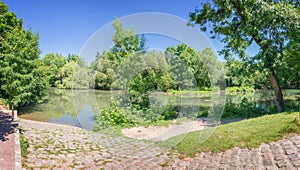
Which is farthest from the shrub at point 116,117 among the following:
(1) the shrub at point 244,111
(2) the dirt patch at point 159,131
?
(1) the shrub at point 244,111

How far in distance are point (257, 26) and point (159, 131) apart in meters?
5.70

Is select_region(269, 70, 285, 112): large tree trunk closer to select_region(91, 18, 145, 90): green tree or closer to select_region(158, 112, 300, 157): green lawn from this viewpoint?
select_region(158, 112, 300, 157): green lawn

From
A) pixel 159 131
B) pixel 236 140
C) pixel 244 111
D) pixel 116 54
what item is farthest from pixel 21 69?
pixel 244 111

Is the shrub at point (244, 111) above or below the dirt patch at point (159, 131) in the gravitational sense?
above

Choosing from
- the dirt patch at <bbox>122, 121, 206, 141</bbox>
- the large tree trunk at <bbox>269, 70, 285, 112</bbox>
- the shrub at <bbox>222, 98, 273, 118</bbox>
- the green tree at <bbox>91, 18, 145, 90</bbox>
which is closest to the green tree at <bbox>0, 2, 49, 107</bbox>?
the green tree at <bbox>91, 18, 145, 90</bbox>

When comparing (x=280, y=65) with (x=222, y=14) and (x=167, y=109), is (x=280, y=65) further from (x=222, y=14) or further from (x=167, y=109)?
(x=167, y=109)

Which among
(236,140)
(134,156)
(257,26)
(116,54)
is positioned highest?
(257,26)

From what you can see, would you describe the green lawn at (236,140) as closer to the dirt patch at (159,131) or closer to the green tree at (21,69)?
the dirt patch at (159,131)

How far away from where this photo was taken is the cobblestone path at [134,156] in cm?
306

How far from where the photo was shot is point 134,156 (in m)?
4.26

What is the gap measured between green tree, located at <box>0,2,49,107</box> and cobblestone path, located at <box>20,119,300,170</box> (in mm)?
6039

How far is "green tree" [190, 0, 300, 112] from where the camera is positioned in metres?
7.29

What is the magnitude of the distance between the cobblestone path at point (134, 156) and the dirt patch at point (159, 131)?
77 centimetres

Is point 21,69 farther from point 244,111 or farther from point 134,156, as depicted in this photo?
point 244,111
